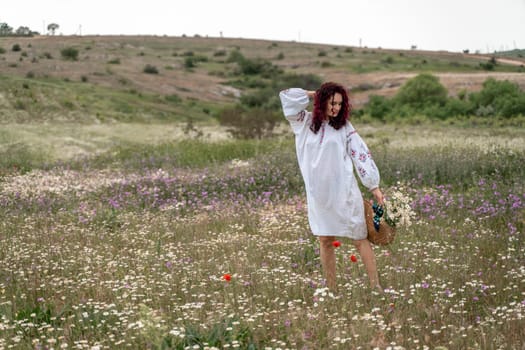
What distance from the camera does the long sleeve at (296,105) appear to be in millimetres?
6305

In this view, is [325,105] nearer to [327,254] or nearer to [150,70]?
[327,254]

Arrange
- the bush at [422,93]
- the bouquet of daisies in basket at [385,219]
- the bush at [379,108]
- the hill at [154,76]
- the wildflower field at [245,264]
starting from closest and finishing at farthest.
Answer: the wildflower field at [245,264]
the bouquet of daisies in basket at [385,219]
the hill at [154,76]
the bush at [422,93]
the bush at [379,108]

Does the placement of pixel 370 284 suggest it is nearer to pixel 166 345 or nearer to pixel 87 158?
pixel 166 345

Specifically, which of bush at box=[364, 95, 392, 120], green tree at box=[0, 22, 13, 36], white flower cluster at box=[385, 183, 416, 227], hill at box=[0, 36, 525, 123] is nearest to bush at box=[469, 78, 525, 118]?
hill at box=[0, 36, 525, 123]

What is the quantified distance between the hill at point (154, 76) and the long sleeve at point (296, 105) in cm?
2441

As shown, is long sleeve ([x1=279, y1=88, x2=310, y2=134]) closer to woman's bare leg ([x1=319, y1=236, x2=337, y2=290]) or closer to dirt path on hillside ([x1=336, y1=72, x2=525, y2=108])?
woman's bare leg ([x1=319, y1=236, x2=337, y2=290])

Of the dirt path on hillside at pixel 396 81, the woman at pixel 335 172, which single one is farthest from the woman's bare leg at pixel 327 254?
the dirt path on hillside at pixel 396 81

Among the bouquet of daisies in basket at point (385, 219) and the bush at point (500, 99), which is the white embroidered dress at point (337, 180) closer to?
the bouquet of daisies in basket at point (385, 219)

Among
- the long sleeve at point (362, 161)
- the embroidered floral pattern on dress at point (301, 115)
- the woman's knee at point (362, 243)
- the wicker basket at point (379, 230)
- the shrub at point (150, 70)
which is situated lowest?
the woman's knee at point (362, 243)

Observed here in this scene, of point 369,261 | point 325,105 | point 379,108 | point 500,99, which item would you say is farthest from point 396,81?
point 369,261

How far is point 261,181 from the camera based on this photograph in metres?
12.4

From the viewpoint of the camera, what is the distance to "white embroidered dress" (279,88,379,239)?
6117 millimetres

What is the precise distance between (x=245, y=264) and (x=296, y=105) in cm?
188

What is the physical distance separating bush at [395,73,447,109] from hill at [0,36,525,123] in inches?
124
